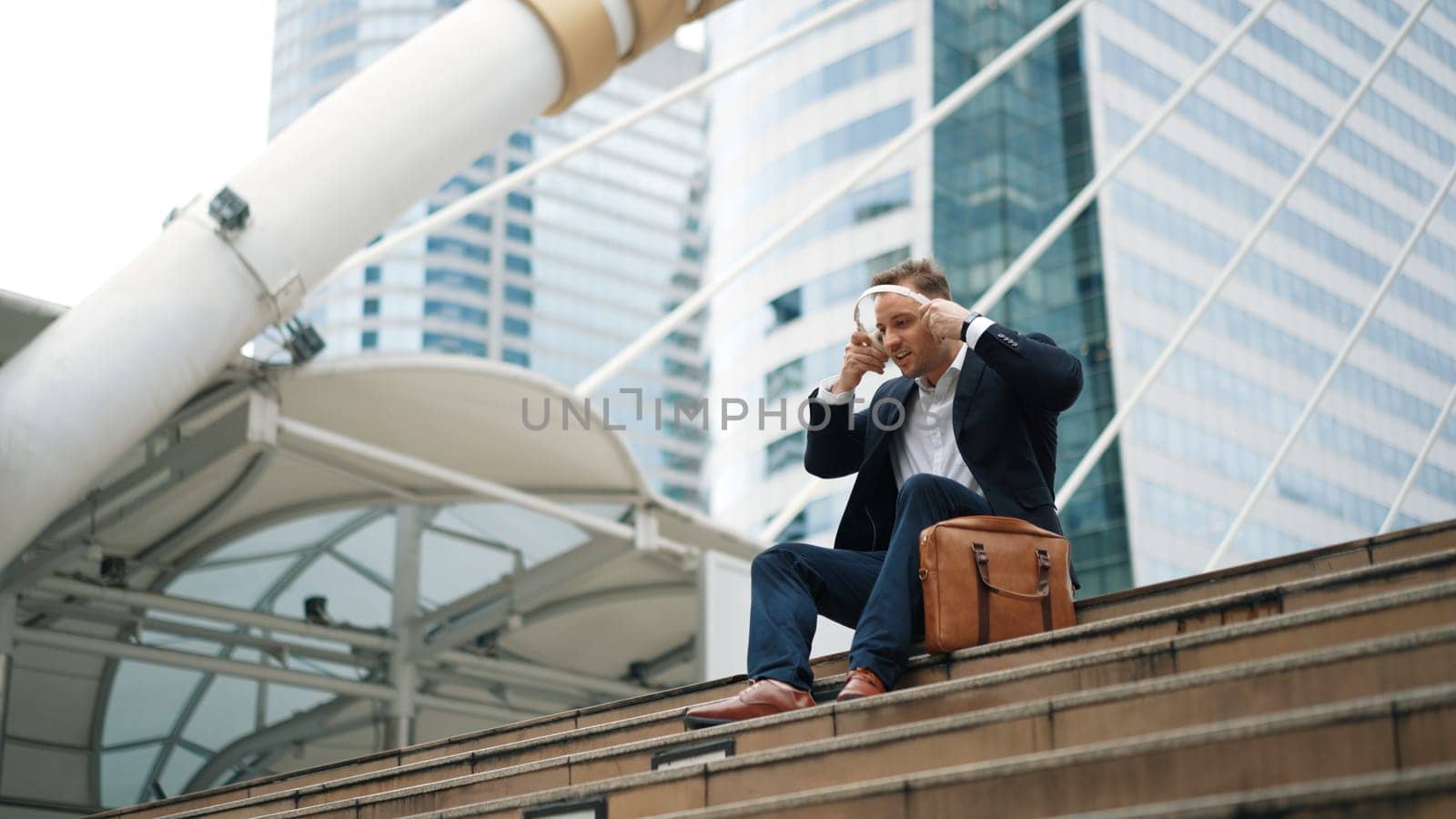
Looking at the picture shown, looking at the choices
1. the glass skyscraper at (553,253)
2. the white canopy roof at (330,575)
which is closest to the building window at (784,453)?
the white canopy roof at (330,575)

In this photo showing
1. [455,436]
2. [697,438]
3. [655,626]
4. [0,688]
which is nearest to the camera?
[0,688]

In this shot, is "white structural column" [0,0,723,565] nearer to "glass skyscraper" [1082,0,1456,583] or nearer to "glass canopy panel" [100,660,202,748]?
"glass canopy panel" [100,660,202,748]

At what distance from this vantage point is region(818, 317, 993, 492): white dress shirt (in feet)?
15.9

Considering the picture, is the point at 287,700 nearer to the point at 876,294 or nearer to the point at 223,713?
the point at 223,713

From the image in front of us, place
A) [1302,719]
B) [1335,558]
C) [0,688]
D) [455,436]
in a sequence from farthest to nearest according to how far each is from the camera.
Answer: [455,436] < [0,688] < [1335,558] < [1302,719]

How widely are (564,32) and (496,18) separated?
389 mm

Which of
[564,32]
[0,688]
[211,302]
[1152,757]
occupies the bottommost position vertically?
[1152,757]

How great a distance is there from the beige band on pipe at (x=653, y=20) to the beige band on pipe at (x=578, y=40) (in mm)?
210

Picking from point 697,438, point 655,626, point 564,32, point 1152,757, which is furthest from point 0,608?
point 697,438

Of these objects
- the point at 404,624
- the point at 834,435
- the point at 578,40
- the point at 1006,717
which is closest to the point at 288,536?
the point at 404,624

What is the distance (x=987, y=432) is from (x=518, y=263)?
92434mm

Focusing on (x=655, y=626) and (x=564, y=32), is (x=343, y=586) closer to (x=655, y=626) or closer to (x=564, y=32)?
(x=655, y=626)

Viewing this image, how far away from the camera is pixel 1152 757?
298 centimetres

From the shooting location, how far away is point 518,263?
95812 millimetres
